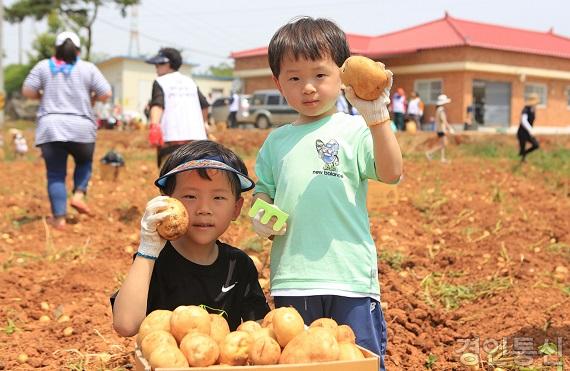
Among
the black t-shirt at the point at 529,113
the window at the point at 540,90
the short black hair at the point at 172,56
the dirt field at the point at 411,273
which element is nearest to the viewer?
the dirt field at the point at 411,273

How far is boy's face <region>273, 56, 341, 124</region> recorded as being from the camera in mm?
2182

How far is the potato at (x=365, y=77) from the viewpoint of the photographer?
6.32 feet

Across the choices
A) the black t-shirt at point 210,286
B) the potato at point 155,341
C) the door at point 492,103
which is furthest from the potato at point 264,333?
the door at point 492,103

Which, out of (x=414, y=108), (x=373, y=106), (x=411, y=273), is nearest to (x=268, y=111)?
(x=414, y=108)

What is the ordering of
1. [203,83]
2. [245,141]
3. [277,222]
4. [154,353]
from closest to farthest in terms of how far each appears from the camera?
[154,353] < [277,222] < [245,141] < [203,83]

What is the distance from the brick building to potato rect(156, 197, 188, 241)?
84.4ft

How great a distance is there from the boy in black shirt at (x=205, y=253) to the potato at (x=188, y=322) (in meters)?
0.30

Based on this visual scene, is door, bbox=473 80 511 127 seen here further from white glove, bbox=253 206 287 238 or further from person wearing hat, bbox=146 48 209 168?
white glove, bbox=253 206 287 238

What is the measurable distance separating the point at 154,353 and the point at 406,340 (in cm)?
219

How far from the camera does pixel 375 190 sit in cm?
544

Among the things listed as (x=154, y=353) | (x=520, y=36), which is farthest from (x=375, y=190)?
(x=520, y=36)

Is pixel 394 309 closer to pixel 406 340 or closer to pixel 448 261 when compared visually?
pixel 406 340

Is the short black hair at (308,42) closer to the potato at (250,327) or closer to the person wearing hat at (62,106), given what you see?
the potato at (250,327)

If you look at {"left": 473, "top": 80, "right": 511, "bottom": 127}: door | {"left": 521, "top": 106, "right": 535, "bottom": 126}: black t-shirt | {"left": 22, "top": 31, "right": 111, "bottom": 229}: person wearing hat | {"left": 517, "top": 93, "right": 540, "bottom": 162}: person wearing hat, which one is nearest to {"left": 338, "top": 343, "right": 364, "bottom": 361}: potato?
{"left": 22, "top": 31, "right": 111, "bottom": 229}: person wearing hat
